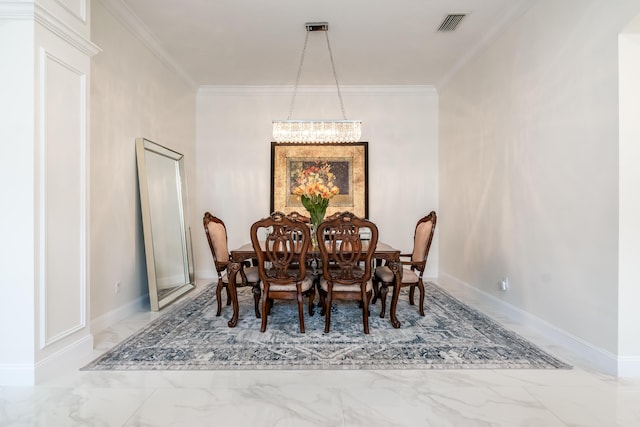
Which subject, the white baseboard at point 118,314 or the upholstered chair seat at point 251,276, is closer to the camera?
the white baseboard at point 118,314

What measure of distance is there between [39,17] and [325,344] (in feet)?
9.46

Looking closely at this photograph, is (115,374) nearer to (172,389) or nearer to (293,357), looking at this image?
(172,389)

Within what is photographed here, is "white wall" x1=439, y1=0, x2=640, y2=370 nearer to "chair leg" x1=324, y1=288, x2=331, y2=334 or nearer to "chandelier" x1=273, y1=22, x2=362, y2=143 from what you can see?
"chandelier" x1=273, y1=22, x2=362, y2=143

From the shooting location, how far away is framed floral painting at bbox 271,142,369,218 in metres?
5.20

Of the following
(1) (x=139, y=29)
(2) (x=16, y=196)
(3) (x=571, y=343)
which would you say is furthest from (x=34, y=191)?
(3) (x=571, y=343)

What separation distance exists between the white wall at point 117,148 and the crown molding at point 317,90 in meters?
1.24

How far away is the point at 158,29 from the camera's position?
355cm

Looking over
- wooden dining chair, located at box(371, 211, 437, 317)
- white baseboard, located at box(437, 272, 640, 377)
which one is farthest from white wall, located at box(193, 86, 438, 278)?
white baseboard, located at box(437, 272, 640, 377)

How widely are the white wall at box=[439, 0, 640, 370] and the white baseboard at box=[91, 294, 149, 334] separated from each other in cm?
386

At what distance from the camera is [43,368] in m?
2.00

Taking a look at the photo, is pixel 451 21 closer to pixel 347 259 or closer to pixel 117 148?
pixel 347 259

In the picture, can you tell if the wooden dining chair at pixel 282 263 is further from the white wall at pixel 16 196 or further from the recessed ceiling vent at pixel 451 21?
the recessed ceiling vent at pixel 451 21

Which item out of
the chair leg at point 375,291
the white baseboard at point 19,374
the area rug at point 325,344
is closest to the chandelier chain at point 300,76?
the chair leg at point 375,291

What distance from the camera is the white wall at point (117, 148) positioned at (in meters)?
2.92
